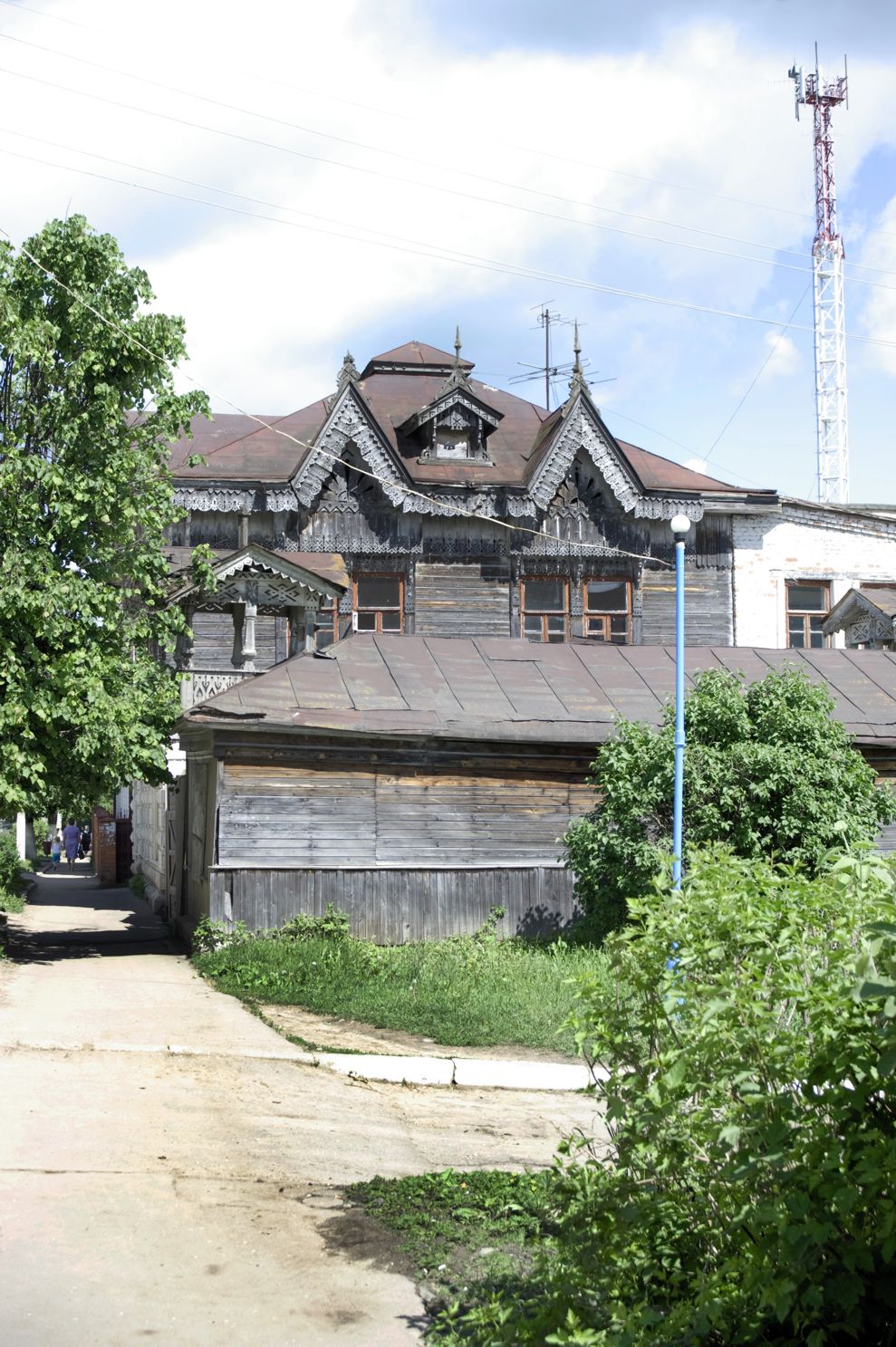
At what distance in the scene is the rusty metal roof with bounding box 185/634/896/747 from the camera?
57.9 feet

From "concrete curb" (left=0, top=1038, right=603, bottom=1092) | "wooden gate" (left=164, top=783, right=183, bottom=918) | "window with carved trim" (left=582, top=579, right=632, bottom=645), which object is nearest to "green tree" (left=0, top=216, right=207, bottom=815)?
"wooden gate" (left=164, top=783, right=183, bottom=918)

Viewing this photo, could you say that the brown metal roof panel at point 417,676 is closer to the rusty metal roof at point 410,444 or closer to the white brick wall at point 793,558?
the rusty metal roof at point 410,444

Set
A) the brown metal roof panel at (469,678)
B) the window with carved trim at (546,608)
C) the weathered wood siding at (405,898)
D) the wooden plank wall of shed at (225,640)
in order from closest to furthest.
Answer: the weathered wood siding at (405,898)
the brown metal roof panel at (469,678)
the wooden plank wall of shed at (225,640)
the window with carved trim at (546,608)

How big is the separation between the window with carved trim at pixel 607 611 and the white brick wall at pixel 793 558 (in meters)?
2.93

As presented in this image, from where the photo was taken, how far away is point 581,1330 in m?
4.52

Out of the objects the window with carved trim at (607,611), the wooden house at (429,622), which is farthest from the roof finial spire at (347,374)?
the window with carved trim at (607,611)

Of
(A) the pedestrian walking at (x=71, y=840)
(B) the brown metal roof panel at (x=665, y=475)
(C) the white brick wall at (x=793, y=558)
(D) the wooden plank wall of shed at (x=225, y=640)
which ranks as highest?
(B) the brown metal roof panel at (x=665, y=475)

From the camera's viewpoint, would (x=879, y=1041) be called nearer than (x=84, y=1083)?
Yes

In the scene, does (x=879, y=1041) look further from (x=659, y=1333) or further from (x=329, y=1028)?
(x=329, y=1028)

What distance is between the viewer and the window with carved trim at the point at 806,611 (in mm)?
31641

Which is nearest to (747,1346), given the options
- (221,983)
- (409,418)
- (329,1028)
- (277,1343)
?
(277,1343)

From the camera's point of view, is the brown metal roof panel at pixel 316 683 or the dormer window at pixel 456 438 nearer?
the brown metal roof panel at pixel 316 683

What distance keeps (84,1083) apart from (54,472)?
8550 mm

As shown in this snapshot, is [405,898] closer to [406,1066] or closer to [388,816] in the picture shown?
[388,816]
